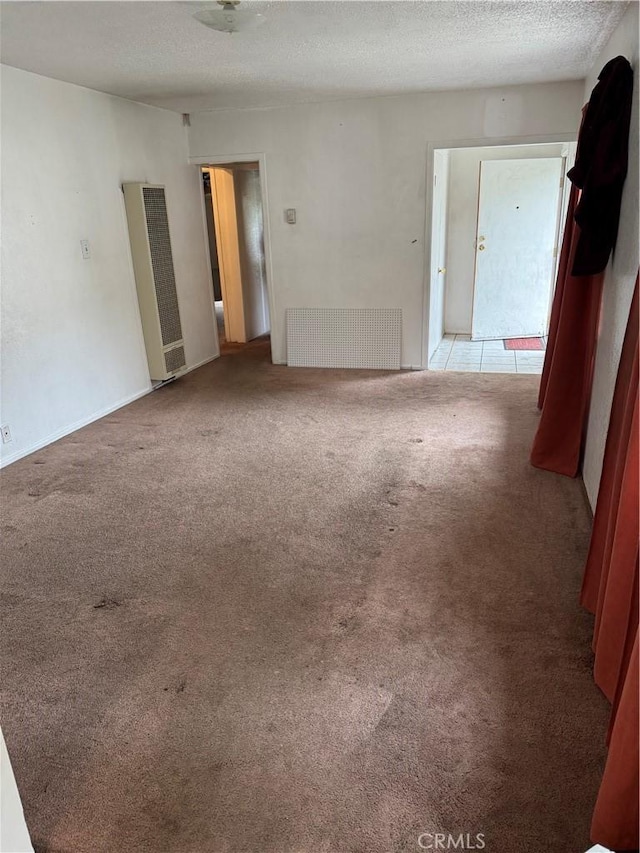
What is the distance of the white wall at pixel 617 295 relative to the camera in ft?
7.95

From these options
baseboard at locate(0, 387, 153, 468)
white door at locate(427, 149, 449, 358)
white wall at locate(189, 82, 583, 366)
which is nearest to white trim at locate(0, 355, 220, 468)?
baseboard at locate(0, 387, 153, 468)

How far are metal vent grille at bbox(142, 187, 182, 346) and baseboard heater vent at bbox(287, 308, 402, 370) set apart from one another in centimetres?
111

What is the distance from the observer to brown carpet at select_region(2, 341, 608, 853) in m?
1.54

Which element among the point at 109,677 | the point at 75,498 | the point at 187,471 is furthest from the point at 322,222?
the point at 109,677

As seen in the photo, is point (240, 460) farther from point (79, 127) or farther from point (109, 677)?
point (79, 127)

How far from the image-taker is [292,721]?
5.91ft

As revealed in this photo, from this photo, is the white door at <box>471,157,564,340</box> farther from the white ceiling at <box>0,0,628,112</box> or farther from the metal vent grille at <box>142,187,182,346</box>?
the metal vent grille at <box>142,187,182,346</box>

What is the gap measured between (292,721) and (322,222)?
4.55 meters

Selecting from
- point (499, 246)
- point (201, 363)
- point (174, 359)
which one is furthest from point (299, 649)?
point (499, 246)

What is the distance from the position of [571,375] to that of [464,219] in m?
3.89

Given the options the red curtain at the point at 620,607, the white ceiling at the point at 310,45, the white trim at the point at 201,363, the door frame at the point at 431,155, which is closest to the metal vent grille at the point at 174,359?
the white trim at the point at 201,363

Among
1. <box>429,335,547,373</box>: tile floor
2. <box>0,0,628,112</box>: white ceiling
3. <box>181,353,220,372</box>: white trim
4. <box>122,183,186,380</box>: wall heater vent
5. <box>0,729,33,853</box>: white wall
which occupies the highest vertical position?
<box>0,0,628,112</box>: white ceiling

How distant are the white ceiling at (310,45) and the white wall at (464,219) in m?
1.88

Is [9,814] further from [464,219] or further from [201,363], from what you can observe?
[464,219]
